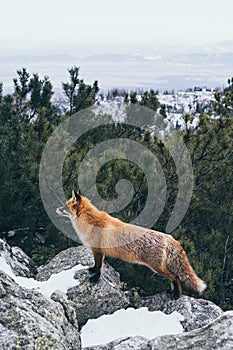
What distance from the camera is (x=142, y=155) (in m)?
11.2

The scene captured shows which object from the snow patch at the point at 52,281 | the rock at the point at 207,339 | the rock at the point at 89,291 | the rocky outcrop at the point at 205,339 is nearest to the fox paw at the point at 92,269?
the rock at the point at 89,291

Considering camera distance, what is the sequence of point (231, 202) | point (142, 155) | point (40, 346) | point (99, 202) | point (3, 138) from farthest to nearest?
point (231, 202), point (3, 138), point (142, 155), point (99, 202), point (40, 346)

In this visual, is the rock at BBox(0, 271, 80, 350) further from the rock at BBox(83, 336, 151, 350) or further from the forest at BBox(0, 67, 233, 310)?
the forest at BBox(0, 67, 233, 310)

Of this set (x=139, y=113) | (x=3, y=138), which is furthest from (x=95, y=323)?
(x=139, y=113)

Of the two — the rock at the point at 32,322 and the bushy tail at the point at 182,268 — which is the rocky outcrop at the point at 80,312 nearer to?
the rock at the point at 32,322

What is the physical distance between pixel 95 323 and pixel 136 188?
3491 millimetres

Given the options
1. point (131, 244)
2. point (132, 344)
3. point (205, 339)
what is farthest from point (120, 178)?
point (205, 339)

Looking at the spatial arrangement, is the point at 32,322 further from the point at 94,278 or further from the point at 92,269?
the point at 92,269

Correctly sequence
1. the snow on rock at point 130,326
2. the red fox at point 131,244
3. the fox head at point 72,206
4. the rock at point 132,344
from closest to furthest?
the rock at point 132,344 < the snow on rock at point 130,326 < the red fox at point 131,244 < the fox head at point 72,206

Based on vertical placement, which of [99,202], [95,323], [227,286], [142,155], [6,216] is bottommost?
[227,286]

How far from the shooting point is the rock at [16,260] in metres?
9.73

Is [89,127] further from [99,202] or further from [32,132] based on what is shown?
[99,202]

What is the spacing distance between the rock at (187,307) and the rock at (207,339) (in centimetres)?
295

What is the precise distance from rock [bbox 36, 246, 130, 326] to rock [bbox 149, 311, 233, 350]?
11.0ft
